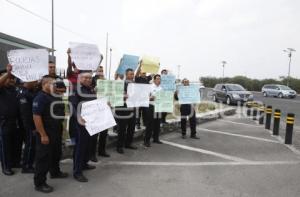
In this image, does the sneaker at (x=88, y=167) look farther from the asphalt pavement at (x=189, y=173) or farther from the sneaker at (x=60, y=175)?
the sneaker at (x=60, y=175)

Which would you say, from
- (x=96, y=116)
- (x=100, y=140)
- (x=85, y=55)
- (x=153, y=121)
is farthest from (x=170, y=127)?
(x=96, y=116)

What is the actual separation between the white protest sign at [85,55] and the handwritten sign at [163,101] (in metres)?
2.35

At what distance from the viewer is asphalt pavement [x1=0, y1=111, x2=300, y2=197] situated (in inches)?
190

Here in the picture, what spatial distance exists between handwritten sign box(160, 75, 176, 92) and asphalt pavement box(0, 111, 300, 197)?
5.04 ft

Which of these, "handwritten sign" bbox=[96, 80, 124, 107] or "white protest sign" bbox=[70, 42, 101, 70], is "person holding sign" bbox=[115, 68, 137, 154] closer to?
"handwritten sign" bbox=[96, 80, 124, 107]

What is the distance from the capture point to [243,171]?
19.7 feet

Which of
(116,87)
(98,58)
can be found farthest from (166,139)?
(98,58)

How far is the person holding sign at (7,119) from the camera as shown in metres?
5.25

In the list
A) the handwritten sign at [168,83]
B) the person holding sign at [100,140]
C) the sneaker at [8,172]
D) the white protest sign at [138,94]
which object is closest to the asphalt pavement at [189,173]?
the sneaker at [8,172]

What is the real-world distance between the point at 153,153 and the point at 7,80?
3.68 m

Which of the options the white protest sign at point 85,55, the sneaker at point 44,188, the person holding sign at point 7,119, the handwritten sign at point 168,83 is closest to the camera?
the sneaker at point 44,188

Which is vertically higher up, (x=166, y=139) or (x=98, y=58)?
(x=98, y=58)

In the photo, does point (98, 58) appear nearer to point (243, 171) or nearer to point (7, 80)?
point (7, 80)

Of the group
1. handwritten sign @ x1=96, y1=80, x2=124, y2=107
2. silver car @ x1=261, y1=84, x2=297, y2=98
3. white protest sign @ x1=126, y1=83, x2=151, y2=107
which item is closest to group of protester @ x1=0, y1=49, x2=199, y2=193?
handwritten sign @ x1=96, y1=80, x2=124, y2=107
